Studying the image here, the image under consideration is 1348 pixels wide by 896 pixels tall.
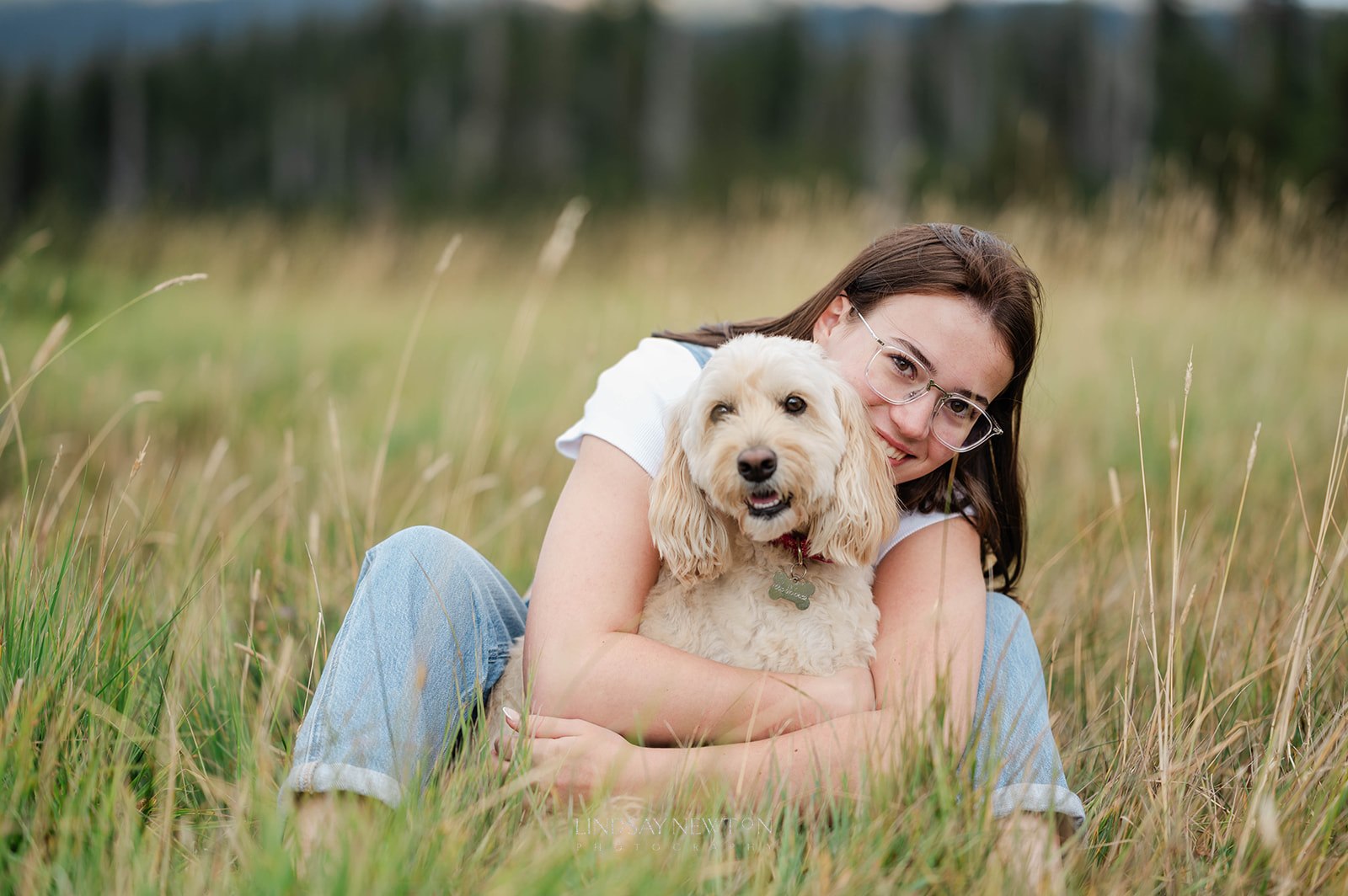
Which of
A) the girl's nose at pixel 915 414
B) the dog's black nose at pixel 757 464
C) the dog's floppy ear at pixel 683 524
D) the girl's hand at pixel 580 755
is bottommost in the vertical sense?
the girl's hand at pixel 580 755

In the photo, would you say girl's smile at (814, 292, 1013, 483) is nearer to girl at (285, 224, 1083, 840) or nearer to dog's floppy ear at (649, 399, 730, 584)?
girl at (285, 224, 1083, 840)

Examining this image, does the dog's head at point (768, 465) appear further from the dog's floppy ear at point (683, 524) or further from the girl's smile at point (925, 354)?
the girl's smile at point (925, 354)

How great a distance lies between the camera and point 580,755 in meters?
1.97

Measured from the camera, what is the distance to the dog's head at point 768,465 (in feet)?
6.77

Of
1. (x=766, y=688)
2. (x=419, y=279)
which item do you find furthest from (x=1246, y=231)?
(x=419, y=279)

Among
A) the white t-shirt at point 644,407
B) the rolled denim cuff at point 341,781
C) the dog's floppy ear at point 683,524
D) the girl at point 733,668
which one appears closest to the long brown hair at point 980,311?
the girl at point 733,668

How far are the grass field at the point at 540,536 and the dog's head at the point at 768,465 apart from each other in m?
0.51

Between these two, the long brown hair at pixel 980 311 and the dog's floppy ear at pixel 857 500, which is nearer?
the dog's floppy ear at pixel 857 500

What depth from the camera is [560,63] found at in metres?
28.1

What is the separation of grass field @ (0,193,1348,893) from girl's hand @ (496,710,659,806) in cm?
11

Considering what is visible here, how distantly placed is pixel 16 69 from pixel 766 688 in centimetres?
3708

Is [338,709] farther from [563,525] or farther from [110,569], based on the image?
[110,569]

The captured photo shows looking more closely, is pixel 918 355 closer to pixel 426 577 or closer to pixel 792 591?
pixel 792 591

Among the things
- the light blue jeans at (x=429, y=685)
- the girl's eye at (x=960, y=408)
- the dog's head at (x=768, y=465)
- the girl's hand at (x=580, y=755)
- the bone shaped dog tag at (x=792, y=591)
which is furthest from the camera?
the girl's eye at (x=960, y=408)
